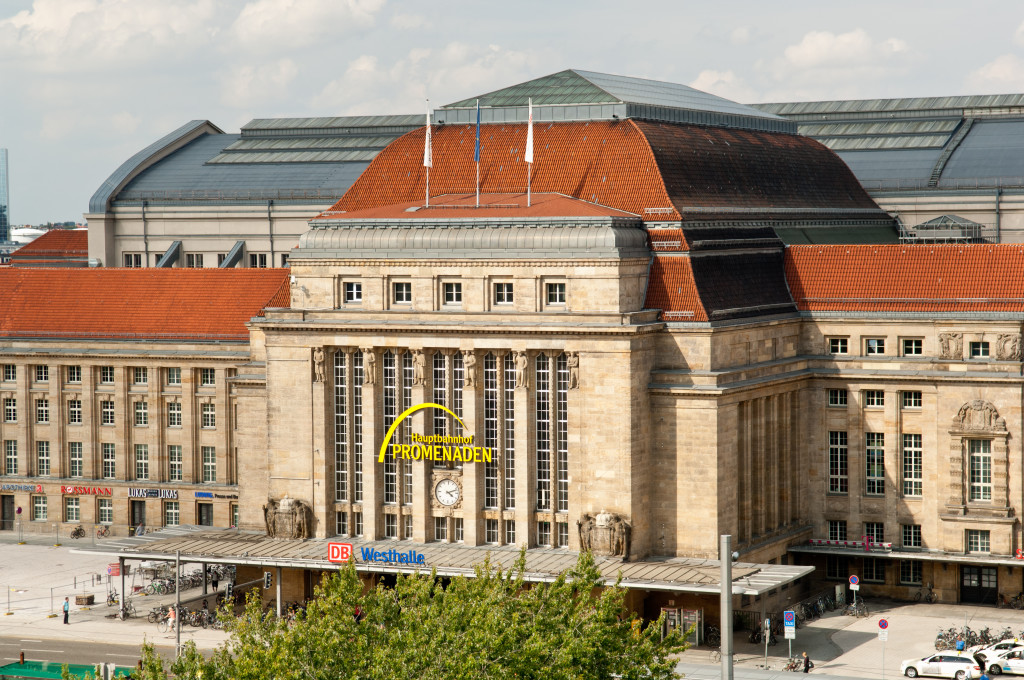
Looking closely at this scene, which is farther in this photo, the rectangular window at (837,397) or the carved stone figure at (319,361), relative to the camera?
the rectangular window at (837,397)

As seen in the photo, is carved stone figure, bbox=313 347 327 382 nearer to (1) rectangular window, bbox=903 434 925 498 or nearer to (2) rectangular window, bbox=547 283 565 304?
(2) rectangular window, bbox=547 283 565 304

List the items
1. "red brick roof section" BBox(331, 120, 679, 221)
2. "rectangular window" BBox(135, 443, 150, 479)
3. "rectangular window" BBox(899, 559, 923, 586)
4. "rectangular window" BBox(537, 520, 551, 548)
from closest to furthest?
1. "rectangular window" BBox(537, 520, 551, 548)
2. "rectangular window" BBox(899, 559, 923, 586)
3. "red brick roof section" BBox(331, 120, 679, 221)
4. "rectangular window" BBox(135, 443, 150, 479)

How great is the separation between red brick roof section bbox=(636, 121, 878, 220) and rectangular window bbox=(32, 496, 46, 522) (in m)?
64.8

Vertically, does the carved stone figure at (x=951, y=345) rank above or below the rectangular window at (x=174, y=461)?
above

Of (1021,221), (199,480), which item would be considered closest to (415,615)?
(199,480)

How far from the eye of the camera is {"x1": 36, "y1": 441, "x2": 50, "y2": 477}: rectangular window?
156 meters

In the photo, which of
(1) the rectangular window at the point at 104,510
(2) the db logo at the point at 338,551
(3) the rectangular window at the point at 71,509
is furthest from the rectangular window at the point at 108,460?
(2) the db logo at the point at 338,551

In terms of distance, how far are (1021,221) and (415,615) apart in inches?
4041

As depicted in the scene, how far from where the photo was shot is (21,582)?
438 ft

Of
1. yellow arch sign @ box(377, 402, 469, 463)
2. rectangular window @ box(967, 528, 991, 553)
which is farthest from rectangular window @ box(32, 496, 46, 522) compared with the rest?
rectangular window @ box(967, 528, 991, 553)

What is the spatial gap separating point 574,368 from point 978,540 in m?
31.5

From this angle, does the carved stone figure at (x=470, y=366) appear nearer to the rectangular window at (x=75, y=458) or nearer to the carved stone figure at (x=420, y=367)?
the carved stone figure at (x=420, y=367)

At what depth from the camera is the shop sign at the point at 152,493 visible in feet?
495

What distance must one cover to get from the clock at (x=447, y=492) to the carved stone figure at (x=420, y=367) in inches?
275
